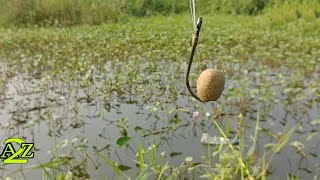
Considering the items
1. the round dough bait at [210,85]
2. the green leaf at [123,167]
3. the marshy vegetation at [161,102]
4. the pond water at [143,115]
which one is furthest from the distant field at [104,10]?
the round dough bait at [210,85]

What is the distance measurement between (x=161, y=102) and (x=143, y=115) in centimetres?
33

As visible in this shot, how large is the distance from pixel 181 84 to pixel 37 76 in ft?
5.74

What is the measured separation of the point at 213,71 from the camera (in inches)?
23.9

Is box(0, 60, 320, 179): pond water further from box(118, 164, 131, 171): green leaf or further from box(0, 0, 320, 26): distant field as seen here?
box(0, 0, 320, 26): distant field

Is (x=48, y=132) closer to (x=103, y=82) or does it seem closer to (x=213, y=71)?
(x=103, y=82)

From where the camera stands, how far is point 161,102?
141 inches

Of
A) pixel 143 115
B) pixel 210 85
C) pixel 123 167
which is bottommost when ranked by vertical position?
pixel 123 167

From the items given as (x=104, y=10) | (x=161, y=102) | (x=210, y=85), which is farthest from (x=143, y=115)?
(x=104, y=10)

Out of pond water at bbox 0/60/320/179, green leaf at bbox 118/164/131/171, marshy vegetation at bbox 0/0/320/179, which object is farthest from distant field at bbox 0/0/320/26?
green leaf at bbox 118/164/131/171

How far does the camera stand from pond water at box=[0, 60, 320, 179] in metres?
2.62

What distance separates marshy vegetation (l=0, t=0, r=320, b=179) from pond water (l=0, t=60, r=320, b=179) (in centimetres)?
1

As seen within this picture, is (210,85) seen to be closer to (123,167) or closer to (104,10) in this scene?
(123,167)

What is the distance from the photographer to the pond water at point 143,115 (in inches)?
103

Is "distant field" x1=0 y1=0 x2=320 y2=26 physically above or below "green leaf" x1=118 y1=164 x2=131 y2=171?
above
